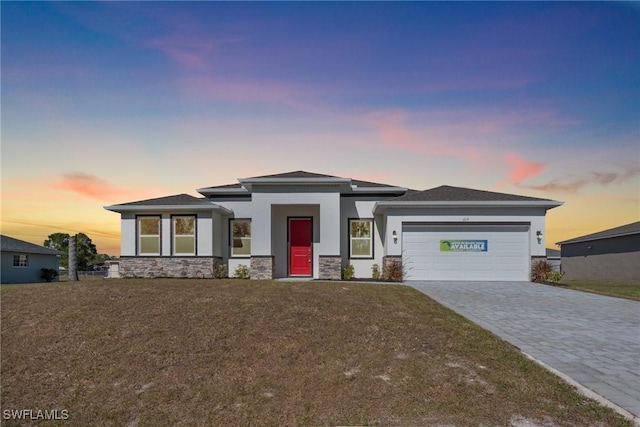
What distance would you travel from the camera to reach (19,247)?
2914cm

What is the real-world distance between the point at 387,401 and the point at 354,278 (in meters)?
12.6

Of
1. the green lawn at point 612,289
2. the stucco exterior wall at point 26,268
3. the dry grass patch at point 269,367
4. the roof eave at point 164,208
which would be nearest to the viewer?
the dry grass patch at point 269,367

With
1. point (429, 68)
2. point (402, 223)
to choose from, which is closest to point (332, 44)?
point (429, 68)

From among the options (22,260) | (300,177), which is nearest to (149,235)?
(300,177)

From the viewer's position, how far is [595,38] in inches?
513

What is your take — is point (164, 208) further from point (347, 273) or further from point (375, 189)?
point (375, 189)

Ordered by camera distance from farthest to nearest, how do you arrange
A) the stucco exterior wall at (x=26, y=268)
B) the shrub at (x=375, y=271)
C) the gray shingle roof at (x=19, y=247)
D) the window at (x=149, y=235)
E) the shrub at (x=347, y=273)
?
the gray shingle roof at (x=19, y=247)
the stucco exterior wall at (x=26, y=268)
the window at (x=149, y=235)
the shrub at (x=375, y=271)
the shrub at (x=347, y=273)

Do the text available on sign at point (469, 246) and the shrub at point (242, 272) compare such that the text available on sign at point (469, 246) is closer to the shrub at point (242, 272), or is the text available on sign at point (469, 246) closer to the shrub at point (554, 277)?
the shrub at point (554, 277)

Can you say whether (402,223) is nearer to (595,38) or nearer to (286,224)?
(286,224)

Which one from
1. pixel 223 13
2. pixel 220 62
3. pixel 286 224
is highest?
pixel 223 13

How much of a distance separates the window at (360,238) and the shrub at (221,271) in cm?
576

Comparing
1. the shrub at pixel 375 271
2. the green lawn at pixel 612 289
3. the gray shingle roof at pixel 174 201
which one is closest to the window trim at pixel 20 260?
the gray shingle roof at pixel 174 201

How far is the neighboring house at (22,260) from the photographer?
27.8m

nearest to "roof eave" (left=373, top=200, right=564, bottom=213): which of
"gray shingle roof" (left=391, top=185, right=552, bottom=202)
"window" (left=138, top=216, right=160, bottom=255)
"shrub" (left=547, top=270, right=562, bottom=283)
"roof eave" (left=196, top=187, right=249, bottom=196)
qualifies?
"gray shingle roof" (left=391, top=185, right=552, bottom=202)
